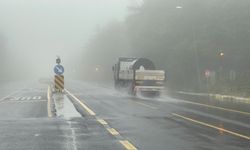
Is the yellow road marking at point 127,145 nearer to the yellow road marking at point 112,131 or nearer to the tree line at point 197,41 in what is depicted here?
the yellow road marking at point 112,131

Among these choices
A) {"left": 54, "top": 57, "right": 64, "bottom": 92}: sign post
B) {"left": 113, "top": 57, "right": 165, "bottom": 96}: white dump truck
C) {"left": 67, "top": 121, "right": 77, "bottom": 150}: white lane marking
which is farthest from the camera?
{"left": 113, "top": 57, "right": 165, "bottom": 96}: white dump truck

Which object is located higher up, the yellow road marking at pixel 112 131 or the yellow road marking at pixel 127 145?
the yellow road marking at pixel 127 145

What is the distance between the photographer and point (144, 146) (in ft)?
40.2

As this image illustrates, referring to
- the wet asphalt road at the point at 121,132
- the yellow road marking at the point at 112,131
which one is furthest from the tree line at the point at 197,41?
the yellow road marking at the point at 112,131

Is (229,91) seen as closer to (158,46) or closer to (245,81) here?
(245,81)

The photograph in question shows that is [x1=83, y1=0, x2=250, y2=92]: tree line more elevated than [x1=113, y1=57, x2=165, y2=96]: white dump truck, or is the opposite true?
[x1=83, y1=0, x2=250, y2=92]: tree line

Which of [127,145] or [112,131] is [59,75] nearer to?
[112,131]

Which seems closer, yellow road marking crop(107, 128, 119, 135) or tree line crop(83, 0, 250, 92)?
yellow road marking crop(107, 128, 119, 135)

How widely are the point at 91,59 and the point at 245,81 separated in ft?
387

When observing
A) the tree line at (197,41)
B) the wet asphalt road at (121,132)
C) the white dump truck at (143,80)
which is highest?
the tree line at (197,41)

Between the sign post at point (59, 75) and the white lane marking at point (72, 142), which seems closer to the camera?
the white lane marking at point (72, 142)

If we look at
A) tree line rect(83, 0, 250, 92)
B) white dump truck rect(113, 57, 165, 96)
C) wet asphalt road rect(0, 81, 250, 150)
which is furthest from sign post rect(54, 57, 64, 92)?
wet asphalt road rect(0, 81, 250, 150)

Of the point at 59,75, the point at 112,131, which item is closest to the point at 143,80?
the point at 59,75

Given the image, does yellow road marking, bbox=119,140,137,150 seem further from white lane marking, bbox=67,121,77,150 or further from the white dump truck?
the white dump truck
